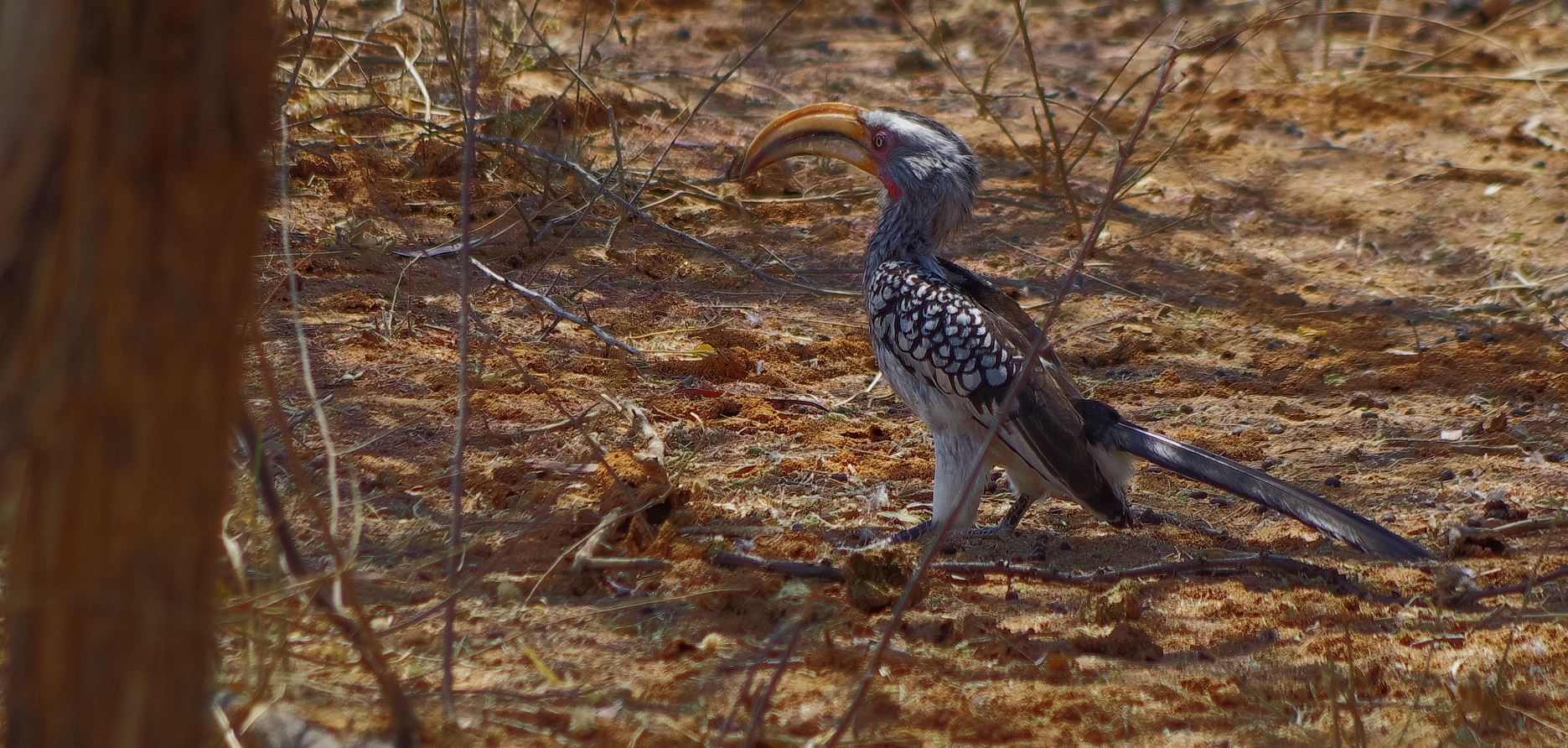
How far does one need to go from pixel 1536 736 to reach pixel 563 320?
141 inches

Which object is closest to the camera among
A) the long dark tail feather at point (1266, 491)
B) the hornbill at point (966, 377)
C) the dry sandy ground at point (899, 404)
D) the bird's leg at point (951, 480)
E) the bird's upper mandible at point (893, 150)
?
the dry sandy ground at point (899, 404)

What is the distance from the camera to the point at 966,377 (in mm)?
4078

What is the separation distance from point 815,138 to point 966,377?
49.1 inches

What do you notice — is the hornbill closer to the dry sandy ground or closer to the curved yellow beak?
the curved yellow beak

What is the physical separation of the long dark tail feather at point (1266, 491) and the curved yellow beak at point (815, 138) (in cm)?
140

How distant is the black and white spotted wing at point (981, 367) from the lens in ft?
12.8

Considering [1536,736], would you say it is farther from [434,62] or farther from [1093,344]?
[434,62]

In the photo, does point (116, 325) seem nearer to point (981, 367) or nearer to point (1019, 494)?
point (981, 367)

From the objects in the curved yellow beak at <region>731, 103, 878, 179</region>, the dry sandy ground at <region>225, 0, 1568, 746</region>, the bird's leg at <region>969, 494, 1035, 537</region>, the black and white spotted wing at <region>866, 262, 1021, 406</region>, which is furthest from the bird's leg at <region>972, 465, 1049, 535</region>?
the curved yellow beak at <region>731, 103, 878, 179</region>

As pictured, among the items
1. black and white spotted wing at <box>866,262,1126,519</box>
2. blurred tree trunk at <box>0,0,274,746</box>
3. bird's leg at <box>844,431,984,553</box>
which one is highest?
blurred tree trunk at <box>0,0,274,746</box>

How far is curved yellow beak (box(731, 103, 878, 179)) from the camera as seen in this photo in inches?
189

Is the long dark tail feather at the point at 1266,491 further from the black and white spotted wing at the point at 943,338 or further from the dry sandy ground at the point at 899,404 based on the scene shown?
the black and white spotted wing at the point at 943,338

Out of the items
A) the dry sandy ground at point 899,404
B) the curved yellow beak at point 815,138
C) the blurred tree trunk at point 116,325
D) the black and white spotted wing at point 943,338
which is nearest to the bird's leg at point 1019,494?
the dry sandy ground at point 899,404

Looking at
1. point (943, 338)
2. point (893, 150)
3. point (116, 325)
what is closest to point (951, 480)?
point (943, 338)
